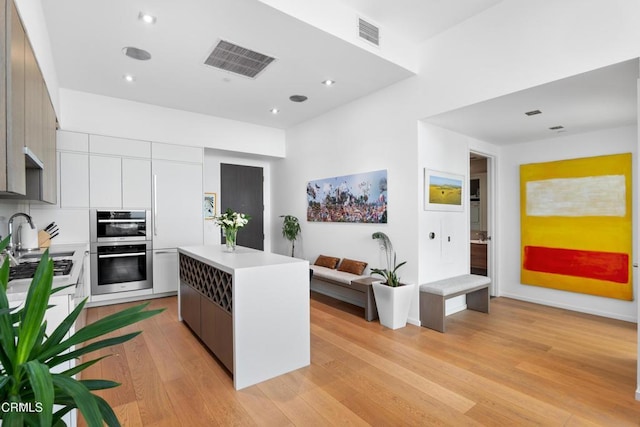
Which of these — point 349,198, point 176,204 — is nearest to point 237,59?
point 349,198

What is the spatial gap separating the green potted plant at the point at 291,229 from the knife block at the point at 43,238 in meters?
3.30

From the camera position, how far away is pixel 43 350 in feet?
2.68

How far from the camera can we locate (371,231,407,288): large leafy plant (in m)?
3.90

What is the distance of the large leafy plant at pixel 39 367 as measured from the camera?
69cm

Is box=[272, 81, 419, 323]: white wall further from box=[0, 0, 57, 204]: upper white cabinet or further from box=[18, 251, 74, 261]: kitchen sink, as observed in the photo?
box=[0, 0, 57, 204]: upper white cabinet

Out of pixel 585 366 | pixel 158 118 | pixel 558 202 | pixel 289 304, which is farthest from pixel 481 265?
pixel 158 118

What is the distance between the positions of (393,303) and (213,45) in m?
3.27

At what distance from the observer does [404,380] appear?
255 cm

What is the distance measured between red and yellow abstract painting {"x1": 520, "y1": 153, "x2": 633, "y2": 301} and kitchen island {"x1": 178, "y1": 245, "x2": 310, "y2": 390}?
3.76 metres

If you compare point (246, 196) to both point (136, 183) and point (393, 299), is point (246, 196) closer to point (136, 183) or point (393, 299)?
point (136, 183)

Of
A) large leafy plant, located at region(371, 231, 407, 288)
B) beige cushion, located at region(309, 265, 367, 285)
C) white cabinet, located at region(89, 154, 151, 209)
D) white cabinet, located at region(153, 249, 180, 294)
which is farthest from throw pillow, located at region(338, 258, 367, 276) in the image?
white cabinet, located at region(89, 154, 151, 209)

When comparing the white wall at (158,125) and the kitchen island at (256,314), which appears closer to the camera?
the kitchen island at (256,314)

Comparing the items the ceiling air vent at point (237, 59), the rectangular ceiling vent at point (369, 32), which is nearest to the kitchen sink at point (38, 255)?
the ceiling air vent at point (237, 59)

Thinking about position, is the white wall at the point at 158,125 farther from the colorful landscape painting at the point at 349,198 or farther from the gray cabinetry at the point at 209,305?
the gray cabinetry at the point at 209,305
